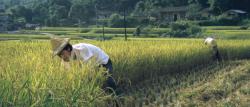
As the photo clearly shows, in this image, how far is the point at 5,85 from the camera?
136 inches

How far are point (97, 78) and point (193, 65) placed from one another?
6.91 metres

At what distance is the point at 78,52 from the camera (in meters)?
4.92

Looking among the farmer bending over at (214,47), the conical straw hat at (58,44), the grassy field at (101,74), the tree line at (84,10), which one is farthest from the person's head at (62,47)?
the tree line at (84,10)

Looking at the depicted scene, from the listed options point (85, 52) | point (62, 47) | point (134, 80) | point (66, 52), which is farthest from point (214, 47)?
point (62, 47)

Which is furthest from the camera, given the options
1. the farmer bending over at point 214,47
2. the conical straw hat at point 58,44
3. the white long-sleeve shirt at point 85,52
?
the farmer bending over at point 214,47

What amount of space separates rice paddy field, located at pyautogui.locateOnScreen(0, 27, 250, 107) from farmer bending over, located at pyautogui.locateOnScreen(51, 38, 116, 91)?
5.3 inches

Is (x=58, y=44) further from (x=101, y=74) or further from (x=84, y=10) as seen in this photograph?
(x=84, y=10)

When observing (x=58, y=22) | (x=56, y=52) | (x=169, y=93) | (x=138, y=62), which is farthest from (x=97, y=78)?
(x=58, y=22)

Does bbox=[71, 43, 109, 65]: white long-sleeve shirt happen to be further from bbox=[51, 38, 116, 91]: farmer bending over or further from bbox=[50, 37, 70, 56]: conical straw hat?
bbox=[50, 37, 70, 56]: conical straw hat

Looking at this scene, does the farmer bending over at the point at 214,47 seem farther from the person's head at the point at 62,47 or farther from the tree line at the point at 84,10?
the tree line at the point at 84,10

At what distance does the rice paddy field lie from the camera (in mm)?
3473

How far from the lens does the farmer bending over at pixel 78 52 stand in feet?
15.1

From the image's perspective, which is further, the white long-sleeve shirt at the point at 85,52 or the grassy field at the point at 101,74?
the white long-sleeve shirt at the point at 85,52

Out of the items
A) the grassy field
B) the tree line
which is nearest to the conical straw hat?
the grassy field
